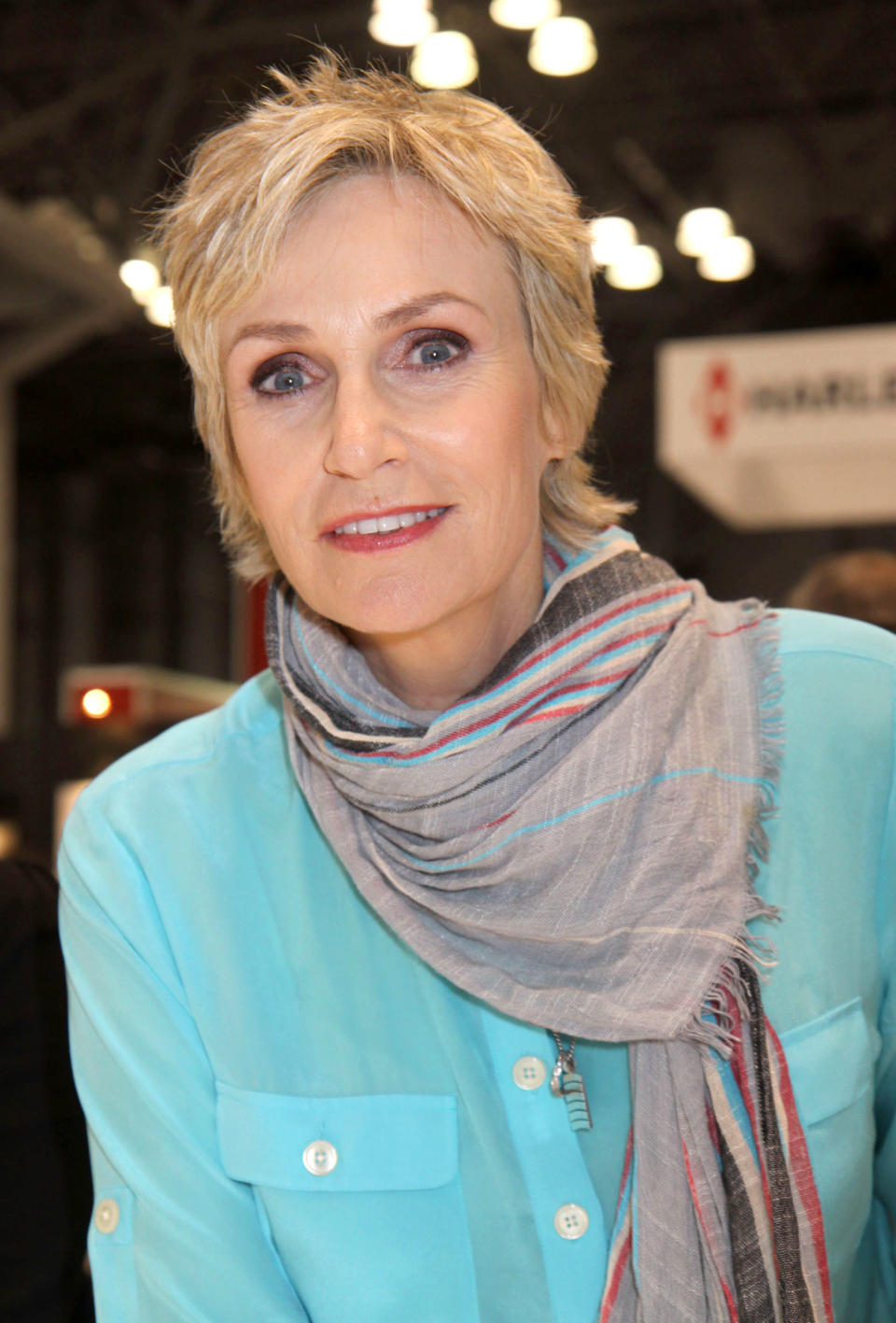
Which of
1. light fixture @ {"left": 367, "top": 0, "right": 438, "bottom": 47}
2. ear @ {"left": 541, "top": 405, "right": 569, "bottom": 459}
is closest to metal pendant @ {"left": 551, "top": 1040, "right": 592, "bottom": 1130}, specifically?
ear @ {"left": 541, "top": 405, "right": 569, "bottom": 459}

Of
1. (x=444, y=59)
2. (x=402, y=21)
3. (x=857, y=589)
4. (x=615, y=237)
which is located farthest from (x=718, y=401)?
(x=615, y=237)

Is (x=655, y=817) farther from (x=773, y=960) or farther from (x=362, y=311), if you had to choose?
(x=362, y=311)

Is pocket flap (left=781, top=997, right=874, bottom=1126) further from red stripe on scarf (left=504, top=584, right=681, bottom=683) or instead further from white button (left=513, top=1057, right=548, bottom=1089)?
red stripe on scarf (left=504, top=584, right=681, bottom=683)

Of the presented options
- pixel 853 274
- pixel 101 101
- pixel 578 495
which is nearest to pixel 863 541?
pixel 853 274

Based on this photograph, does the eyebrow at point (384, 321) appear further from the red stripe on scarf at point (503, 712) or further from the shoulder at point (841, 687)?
the shoulder at point (841, 687)

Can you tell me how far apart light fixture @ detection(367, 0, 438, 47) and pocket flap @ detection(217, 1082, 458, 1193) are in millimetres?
5810

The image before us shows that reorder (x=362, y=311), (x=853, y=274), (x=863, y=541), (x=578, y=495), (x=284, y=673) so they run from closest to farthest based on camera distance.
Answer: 1. (x=362, y=311)
2. (x=284, y=673)
3. (x=578, y=495)
4. (x=853, y=274)
5. (x=863, y=541)

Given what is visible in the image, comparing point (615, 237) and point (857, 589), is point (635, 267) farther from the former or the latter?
point (857, 589)

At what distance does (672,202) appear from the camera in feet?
34.0

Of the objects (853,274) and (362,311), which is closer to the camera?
(362,311)

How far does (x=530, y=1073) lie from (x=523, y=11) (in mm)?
5860

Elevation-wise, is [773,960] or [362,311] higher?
[362,311]

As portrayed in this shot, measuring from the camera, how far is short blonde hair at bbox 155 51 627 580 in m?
1.47

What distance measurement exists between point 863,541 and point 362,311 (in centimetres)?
1139
